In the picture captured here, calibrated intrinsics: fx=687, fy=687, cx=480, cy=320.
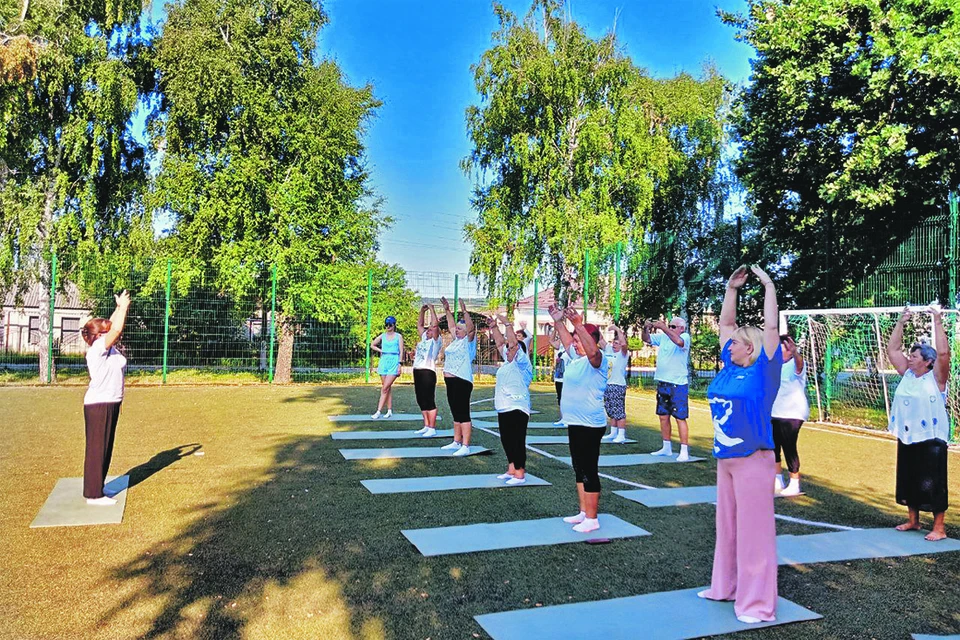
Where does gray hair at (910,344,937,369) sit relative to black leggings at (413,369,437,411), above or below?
above

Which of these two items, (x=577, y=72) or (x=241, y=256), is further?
(x=577, y=72)

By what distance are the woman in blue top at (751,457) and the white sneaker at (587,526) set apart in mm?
1660

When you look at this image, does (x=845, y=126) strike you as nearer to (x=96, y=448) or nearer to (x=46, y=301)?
(x=96, y=448)

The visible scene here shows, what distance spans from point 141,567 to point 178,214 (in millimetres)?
19058

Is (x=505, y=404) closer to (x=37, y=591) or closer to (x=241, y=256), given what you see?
(x=37, y=591)

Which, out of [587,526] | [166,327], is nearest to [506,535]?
[587,526]

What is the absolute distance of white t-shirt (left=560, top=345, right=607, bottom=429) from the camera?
548 centimetres

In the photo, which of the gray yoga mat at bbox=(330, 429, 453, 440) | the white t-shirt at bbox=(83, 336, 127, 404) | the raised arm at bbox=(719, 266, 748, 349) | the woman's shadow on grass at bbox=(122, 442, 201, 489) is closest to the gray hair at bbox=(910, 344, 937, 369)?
the raised arm at bbox=(719, 266, 748, 349)

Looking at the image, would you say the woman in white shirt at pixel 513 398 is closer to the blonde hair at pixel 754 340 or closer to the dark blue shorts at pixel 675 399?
the dark blue shorts at pixel 675 399

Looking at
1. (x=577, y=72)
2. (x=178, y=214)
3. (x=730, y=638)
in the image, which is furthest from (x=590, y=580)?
(x=577, y=72)

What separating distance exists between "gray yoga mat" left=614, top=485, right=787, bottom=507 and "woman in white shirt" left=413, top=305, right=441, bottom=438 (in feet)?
11.9

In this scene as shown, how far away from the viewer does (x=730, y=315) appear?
4.47 metres

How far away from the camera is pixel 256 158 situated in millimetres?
21000

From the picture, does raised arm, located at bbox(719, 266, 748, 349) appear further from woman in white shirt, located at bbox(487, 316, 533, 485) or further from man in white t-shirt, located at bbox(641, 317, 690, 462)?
man in white t-shirt, located at bbox(641, 317, 690, 462)
